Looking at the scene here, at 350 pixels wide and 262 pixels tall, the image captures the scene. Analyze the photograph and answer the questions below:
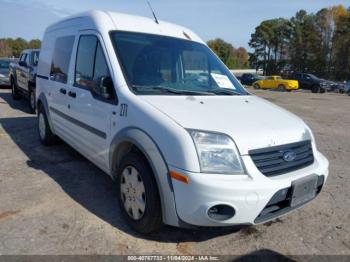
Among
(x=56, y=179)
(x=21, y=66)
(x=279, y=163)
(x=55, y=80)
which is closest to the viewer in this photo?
(x=279, y=163)

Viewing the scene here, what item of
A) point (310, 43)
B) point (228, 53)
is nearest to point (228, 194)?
point (310, 43)

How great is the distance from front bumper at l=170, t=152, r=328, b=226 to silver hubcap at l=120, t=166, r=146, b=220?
47 centimetres

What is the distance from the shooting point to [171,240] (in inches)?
128

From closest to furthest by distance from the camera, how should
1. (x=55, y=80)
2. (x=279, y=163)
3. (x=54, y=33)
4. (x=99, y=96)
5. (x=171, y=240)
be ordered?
(x=279, y=163)
(x=171, y=240)
(x=99, y=96)
(x=55, y=80)
(x=54, y=33)

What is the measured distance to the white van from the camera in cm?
277

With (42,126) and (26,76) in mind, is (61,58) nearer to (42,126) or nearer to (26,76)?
(42,126)

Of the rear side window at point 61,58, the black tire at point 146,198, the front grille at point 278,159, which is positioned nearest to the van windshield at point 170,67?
the black tire at point 146,198

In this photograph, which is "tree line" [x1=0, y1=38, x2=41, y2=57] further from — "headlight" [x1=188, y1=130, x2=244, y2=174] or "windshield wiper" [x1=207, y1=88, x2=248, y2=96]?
"headlight" [x1=188, y1=130, x2=244, y2=174]

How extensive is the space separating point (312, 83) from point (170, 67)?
2930cm

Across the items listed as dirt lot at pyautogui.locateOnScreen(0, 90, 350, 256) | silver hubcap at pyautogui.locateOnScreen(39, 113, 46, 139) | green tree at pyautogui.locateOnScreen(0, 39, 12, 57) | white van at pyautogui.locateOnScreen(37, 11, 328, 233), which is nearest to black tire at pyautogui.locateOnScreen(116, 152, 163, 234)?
white van at pyautogui.locateOnScreen(37, 11, 328, 233)

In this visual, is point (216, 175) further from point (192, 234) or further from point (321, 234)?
point (321, 234)

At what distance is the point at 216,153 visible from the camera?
9.10 ft

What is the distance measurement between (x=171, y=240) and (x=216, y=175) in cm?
93

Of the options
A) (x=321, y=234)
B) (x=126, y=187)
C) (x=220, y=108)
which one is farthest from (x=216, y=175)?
(x=321, y=234)
